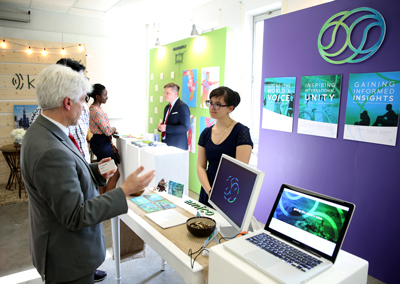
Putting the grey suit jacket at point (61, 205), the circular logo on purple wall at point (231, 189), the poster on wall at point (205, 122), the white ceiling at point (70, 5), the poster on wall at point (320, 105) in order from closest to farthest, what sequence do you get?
1. the grey suit jacket at point (61, 205)
2. the circular logo on purple wall at point (231, 189)
3. the poster on wall at point (320, 105)
4. the poster on wall at point (205, 122)
5. the white ceiling at point (70, 5)

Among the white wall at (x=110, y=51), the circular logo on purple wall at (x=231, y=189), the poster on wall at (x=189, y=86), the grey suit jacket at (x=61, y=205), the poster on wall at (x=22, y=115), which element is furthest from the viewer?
the white wall at (x=110, y=51)

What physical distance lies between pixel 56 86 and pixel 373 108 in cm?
256

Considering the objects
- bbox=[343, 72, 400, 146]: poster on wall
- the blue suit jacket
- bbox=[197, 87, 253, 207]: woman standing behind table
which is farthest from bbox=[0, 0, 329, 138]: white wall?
bbox=[197, 87, 253, 207]: woman standing behind table

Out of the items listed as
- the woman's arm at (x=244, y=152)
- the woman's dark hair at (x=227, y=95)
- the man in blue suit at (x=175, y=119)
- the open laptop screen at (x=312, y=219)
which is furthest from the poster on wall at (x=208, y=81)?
the open laptop screen at (x=312, y=219)

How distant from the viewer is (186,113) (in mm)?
4434

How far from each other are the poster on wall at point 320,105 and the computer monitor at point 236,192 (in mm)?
1728

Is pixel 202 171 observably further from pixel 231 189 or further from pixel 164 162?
pixel 164 162

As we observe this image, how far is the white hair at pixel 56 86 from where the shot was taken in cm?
129

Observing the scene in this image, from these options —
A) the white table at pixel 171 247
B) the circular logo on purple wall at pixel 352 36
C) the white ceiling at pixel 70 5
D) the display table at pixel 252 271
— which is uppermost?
the white ceiling at pixel 70 5

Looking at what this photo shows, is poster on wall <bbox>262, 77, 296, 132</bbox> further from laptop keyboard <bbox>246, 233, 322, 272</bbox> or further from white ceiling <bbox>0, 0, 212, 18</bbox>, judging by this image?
white ceiling <bbox>0, 0, 212, 18</bbox>

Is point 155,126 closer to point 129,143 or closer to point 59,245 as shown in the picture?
point 129,143

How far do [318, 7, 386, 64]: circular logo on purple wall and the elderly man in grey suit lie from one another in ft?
7.72

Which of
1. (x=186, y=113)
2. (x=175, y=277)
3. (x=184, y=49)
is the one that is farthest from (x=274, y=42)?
(x=175, y=277)

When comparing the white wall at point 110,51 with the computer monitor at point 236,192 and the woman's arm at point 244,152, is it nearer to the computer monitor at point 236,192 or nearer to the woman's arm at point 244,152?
the woman's arm at point 244,152
